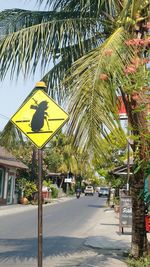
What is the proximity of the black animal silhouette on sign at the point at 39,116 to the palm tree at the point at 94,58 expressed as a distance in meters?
0.38

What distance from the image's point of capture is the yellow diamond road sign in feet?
20.1

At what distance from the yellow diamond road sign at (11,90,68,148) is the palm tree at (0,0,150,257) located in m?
0.23

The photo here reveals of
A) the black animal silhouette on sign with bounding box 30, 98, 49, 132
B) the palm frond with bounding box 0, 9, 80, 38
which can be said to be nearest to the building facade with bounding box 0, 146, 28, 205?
the palm frond with bounding box 0, 9, 80, 38

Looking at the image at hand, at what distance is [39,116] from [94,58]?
1.25 metres

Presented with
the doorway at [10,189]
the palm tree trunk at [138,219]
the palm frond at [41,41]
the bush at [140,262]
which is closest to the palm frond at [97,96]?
the palm frond at [41,41]

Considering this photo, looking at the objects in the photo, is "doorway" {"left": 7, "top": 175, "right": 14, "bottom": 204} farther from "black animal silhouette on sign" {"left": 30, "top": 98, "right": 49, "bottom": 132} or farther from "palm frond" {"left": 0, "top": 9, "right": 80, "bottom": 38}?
"black animal silhouette on sign" {"left": 30, "top": 98, "right": 49, "bottom": 132}

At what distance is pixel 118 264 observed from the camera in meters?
9.59

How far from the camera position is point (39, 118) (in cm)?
619

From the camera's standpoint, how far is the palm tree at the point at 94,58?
241 inches

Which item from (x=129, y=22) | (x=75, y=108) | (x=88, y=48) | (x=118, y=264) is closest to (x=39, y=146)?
(x=75, y=108)

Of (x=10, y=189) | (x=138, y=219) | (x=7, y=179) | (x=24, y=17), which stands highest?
(x=24, y=17)

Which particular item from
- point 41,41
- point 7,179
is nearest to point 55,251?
point 41,41

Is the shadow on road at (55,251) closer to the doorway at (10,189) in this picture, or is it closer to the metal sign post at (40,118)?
the metal sign post at (40,118)

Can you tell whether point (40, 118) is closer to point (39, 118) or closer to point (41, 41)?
point (39, 118)
